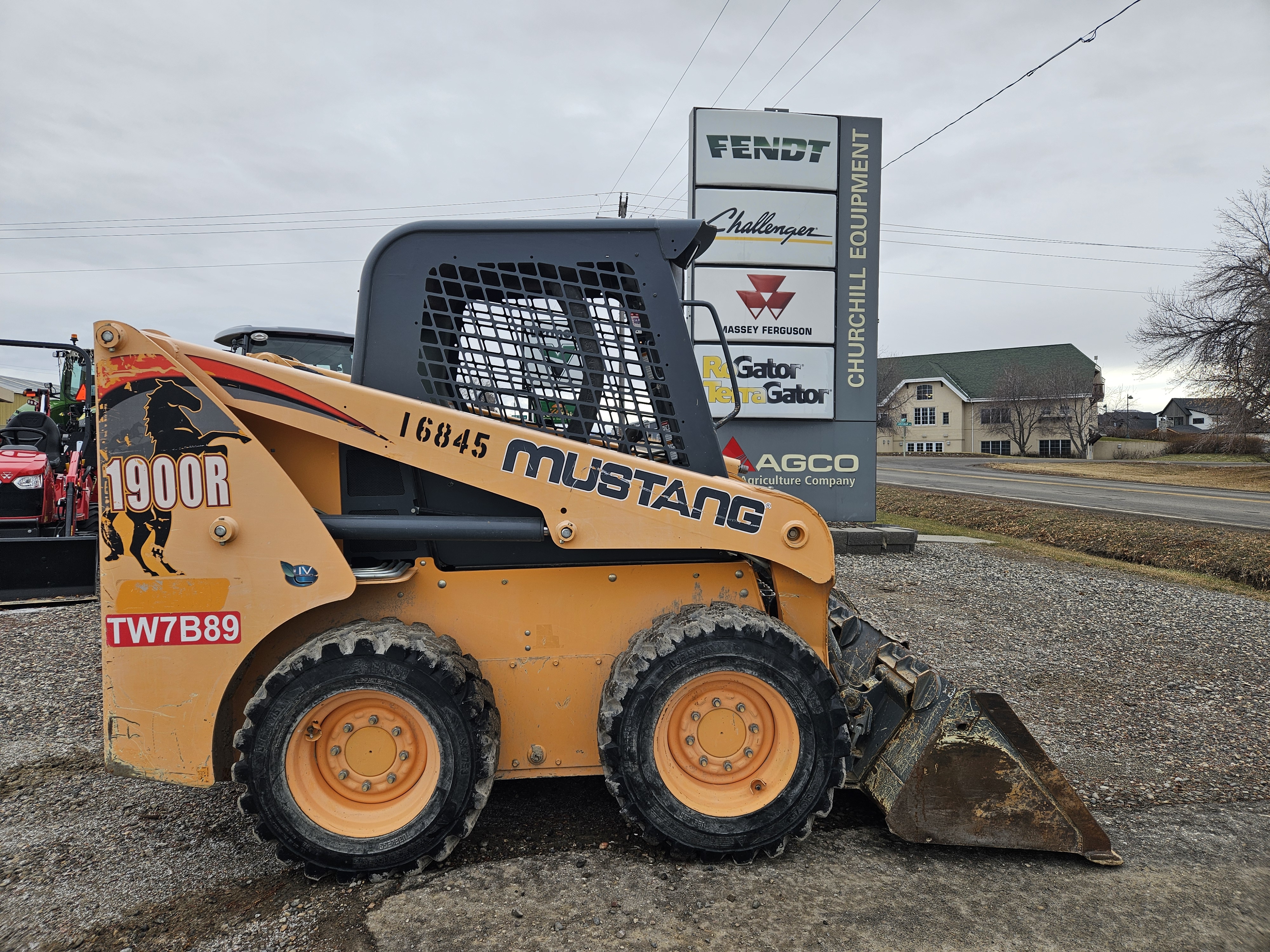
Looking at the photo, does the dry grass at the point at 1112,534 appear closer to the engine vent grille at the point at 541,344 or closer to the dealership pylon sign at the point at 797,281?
the dealership pylon sign at the point at 797,281

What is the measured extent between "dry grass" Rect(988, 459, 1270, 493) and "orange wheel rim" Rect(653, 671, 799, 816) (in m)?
23.3

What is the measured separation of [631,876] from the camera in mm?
2832

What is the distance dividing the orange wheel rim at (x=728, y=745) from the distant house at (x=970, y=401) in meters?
58.9

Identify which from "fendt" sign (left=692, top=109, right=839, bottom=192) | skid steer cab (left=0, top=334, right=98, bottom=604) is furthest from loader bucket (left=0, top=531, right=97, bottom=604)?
"fendt" sign (left=692, top=109, right=839, bottom=192)

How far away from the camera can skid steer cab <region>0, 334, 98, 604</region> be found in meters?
4.46

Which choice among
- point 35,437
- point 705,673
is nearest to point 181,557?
point 705,673

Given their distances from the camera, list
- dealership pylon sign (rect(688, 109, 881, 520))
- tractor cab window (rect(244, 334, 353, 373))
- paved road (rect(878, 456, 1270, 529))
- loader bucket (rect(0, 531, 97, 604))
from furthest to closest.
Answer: paved road (rect(878, 456, 1270, 529)) → dealership pylon sign (rect(688, 109, 881, 520)) → tractor cab window (rect(244, 334, 353, 373)) → loader bucket (rect(0, 531, 97, 604))

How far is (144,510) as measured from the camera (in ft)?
9.16

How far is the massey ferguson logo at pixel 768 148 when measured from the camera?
10.7 metres

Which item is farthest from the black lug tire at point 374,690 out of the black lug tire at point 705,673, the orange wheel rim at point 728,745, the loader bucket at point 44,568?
the loader bucket at point 44,568

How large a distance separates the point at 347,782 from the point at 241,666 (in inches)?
23.4

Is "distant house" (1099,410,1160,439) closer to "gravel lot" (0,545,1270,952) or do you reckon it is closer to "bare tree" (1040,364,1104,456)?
"bare tree" (1040,364,1104,456)

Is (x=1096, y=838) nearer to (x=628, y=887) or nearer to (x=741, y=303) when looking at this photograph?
(x=628, y=887)

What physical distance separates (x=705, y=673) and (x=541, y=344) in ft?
4.76
